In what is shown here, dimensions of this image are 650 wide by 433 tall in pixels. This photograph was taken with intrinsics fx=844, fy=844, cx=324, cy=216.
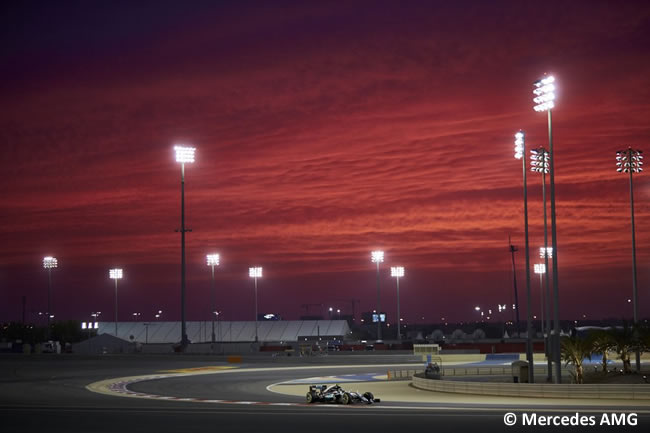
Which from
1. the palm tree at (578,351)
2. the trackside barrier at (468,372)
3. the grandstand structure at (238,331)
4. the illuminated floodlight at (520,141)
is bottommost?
the grandstand structure at (238,331)

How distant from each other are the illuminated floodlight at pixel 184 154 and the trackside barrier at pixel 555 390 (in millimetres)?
42263

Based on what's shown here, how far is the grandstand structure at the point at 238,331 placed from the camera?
14000cm

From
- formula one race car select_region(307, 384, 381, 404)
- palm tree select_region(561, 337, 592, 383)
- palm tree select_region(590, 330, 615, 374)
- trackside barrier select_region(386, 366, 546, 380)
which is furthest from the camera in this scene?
trackside barrier select_region(386, 366, 546, 380)

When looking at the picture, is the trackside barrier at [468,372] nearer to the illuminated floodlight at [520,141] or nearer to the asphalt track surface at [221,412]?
the asphalt track surface at [221,412]

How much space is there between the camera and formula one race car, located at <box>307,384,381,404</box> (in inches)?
1268

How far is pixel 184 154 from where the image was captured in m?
73.8

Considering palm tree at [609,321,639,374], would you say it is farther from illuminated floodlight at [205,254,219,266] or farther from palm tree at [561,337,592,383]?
illuminated floodlight at [205,254,219,266]

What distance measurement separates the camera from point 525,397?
109 feet

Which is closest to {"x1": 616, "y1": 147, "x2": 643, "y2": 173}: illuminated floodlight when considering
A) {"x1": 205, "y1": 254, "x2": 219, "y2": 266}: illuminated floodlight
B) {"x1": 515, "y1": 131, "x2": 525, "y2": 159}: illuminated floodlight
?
{"x1": 515, "y1": 131, "x2": 525, "y2": 159}: illuminated floodlight

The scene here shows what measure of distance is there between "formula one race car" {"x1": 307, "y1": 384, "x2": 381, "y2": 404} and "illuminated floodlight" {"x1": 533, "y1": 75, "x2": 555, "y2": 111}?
1514cm

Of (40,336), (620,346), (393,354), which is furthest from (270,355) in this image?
(40,336)

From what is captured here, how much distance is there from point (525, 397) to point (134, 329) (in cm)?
12053

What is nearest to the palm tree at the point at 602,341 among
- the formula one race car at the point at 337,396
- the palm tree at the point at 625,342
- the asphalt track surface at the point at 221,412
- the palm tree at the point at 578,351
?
the palm tree at the point at 625,342

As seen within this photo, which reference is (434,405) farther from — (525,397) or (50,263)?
(50,263)
